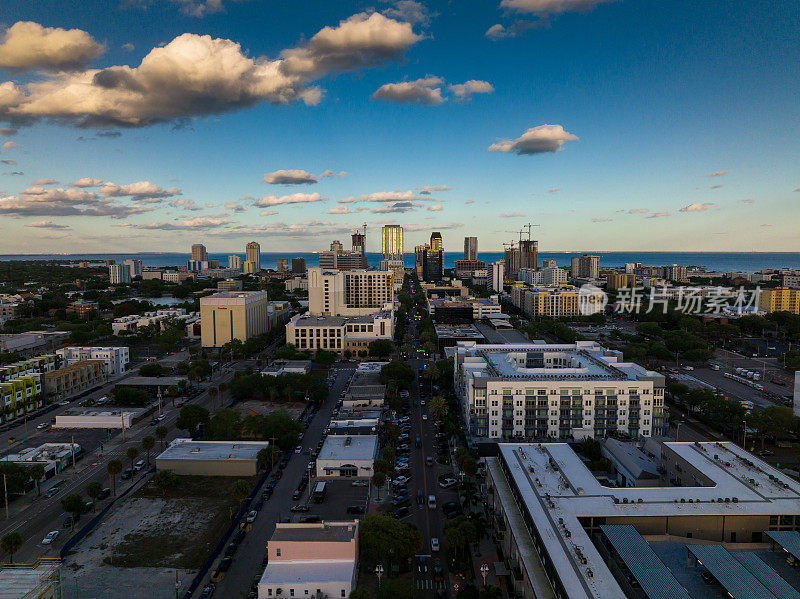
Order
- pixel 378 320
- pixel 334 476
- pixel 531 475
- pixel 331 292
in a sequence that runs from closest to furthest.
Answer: pixel 531 475 < pixel 334 476 < pixel 378 320 < pixel 331 292

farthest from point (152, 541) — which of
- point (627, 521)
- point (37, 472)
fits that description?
point (627, 521)

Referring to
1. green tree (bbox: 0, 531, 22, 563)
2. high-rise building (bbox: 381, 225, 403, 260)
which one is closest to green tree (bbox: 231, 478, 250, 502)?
green tree (bbox: 0, 531, 22, 563)

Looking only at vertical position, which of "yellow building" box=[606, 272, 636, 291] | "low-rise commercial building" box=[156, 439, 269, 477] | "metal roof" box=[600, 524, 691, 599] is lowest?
"low-rise commercial building" box=[156, 439, 269, 477]

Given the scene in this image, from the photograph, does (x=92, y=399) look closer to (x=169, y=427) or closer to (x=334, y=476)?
(x=169, y=427)

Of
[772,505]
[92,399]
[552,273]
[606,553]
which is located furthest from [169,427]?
[552,273]

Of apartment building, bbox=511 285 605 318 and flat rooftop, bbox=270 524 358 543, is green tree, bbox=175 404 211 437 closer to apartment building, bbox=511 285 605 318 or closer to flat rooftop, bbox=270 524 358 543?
flat rooftop, bbox=270 524 358 543
